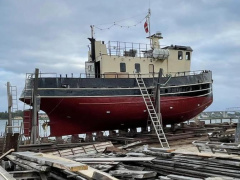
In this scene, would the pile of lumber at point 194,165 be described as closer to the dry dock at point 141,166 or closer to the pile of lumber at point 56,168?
the dry dock at point 141,166

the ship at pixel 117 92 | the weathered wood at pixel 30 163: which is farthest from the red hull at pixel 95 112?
the weathered wood at pixel 30 163

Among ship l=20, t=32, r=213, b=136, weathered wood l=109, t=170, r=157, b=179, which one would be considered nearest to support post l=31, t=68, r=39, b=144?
ship l=20, t=32, r=213, b=136

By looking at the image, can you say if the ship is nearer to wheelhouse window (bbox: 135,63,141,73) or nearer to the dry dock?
wheelhouse window (bbox: 135,63,141,73)

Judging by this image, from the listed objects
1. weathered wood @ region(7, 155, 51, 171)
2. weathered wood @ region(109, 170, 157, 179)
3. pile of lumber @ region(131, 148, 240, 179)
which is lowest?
weathered wood @ region(7, 155, 51, 171)

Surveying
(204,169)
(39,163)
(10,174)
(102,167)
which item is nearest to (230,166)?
(204,169)

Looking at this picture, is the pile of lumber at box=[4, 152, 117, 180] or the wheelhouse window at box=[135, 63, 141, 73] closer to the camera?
the pile of lumber at box=[4, 152, 117, 180]

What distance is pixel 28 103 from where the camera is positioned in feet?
53.7

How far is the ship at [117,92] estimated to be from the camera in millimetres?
16031

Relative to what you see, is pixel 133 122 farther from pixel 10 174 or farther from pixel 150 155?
pixel 10 174

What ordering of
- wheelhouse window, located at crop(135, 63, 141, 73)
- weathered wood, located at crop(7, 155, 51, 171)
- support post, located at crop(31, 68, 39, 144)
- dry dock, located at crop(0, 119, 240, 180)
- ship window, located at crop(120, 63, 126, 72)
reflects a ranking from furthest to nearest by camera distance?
wheelhouse window, located at crop(135, 63, 141, 73) < ship window, located at crop(120, 63, 126, 72) < support post, located at crop(31, 68, 39, 144) < weathered wood, located at crop(7, 155, 51, 171) < dry dock, located at crop(0, 119, 240, 180)

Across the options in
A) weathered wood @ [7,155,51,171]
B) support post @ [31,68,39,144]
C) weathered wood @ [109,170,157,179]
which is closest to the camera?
weathered wood @ [109,170,157,179]

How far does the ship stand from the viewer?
631 inches

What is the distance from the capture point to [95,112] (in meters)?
16.5

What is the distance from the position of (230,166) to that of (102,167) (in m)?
2.92
